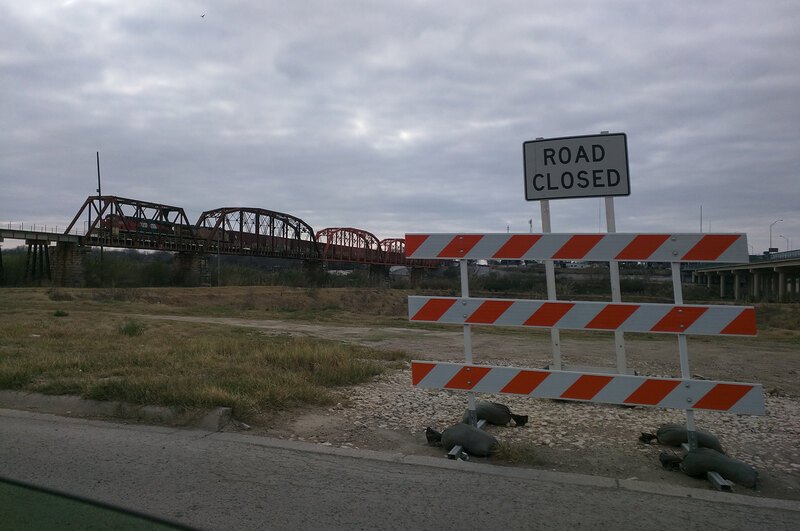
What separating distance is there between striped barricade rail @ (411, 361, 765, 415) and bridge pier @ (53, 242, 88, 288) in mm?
56441

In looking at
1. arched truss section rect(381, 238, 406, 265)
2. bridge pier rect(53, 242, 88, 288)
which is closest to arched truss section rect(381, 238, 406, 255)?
arched truss section rect(381, 238, 406, 265)

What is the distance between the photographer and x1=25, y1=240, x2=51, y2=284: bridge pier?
54.9 m

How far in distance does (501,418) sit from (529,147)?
3248 millimetres

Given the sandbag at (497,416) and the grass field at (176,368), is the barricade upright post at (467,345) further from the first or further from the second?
the grass field at (176,368)

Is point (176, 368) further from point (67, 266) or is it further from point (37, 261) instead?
point (37, 261)

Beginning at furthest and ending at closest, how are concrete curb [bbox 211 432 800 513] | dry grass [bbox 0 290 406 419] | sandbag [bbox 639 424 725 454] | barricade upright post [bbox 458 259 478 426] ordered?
dry grass [bbox 0 290 406 419]
barricade upright post [bbox 458 259 478 426]
sandbag [bbox 639 424 725 454]
concrete curb [bbox 211 432 800 513]

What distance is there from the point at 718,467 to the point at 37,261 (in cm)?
6334

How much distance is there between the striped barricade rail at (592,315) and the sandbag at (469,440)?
102cm

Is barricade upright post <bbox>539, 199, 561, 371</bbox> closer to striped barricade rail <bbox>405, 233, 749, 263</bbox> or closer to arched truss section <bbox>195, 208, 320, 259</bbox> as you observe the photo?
striped barricade rail <bbox>405, 233, 749, 263</bbox>

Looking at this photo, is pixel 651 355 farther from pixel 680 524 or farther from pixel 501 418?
pixel 680 524

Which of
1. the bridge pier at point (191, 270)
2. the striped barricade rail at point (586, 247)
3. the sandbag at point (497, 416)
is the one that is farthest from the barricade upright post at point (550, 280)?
the bridge pier at point (191, 270)

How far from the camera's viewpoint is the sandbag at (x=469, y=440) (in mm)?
5438

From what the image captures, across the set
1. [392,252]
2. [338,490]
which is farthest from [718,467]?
[392,252]

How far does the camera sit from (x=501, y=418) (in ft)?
20.8
